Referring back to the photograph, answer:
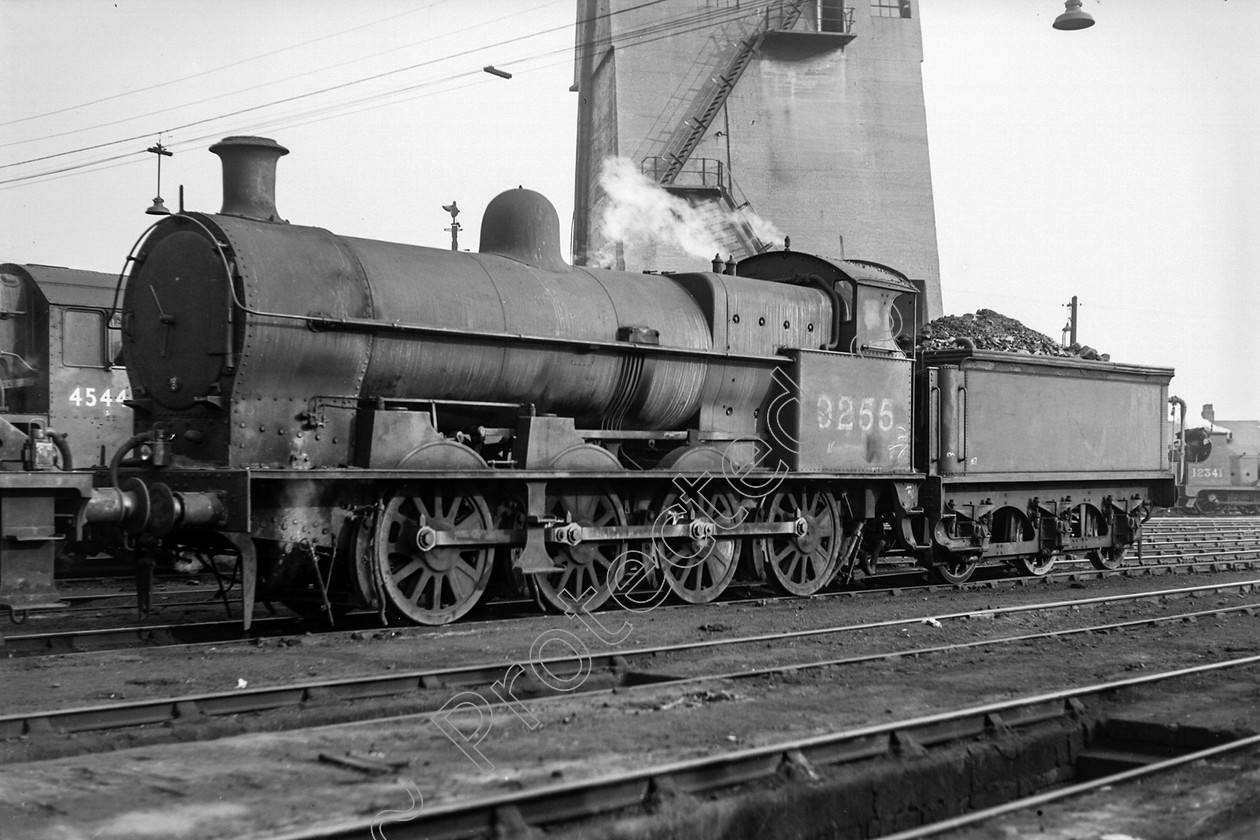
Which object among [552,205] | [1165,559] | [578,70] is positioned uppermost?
[578,70]

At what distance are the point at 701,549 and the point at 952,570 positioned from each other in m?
4.34

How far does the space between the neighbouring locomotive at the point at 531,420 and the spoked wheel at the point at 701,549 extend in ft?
0.10

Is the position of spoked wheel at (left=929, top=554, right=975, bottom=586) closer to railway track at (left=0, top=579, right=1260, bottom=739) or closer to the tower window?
railway track at (left=0, top=579, right=1260, bottom=739)

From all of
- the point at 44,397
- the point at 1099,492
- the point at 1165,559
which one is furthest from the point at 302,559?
the point at 1165,559

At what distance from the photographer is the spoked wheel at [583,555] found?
10789 mm

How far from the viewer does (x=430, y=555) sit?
987cm

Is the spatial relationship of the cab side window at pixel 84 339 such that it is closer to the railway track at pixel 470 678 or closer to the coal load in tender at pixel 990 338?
the railway track at pixel 470 678

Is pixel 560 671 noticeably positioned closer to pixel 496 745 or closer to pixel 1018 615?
pixel 496 745

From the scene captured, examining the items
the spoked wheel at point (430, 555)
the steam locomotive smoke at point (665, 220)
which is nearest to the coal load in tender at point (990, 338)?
the spoked wheel at point (430, 555)

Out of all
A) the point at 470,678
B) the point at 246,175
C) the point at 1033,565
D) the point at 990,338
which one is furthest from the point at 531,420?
the point at 990,338

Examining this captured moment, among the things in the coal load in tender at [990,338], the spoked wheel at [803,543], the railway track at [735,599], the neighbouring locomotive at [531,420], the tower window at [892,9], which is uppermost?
the tower window at [892,9]

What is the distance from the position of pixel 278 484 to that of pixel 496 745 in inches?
151

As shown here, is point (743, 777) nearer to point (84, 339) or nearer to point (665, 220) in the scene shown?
point (84, 339)

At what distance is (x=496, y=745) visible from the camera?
599 centimetres
